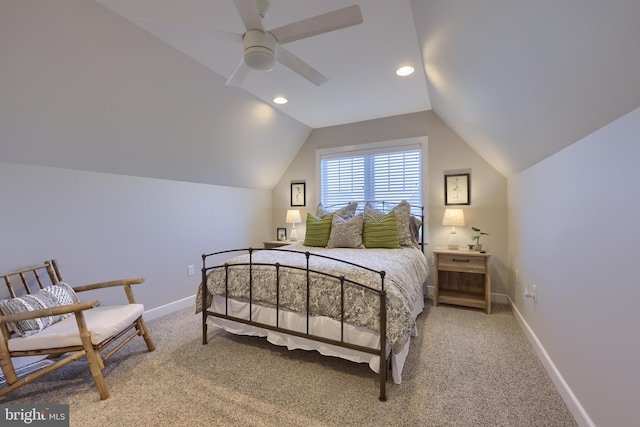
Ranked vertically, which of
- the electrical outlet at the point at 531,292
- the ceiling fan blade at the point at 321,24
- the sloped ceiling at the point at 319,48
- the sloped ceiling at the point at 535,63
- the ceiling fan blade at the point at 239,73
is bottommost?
the electrical outlet at the point at 531,292

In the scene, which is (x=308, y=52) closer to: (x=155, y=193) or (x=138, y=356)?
(x=155, y=193)

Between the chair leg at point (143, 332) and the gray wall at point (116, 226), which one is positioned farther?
the chair leg at point (143, 332)

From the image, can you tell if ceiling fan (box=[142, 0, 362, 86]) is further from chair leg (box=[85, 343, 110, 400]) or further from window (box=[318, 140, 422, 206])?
window (box=[318, 140, 422, 206])

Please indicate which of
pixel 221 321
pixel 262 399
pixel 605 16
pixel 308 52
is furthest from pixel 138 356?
pixel 605 16

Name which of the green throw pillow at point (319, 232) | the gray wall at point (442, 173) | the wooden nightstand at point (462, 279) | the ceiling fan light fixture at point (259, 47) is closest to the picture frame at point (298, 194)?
the gray wall at point (442, 173)

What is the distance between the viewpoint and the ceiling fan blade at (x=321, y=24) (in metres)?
1.42

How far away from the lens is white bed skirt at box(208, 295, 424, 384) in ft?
5.92

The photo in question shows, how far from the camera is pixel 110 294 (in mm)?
2676

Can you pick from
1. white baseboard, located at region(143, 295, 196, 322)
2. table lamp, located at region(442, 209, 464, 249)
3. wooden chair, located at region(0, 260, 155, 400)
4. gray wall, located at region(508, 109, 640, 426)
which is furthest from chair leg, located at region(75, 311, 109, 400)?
table lamp, located at region(442, 209, 464, 249)

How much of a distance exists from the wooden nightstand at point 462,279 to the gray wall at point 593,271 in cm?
85

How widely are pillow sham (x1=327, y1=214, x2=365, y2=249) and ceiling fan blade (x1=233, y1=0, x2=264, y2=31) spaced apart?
215cm

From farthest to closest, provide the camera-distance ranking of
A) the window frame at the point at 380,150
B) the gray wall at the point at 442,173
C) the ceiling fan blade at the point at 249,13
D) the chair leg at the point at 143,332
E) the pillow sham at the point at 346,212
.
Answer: the window frame at the point at 380,150 → the pillow sham at the point at 346,212 → the gray wall at the point at 442,173 → the chair leg at the point at 143,332 → the ceiling fan blade at the point at 249,13

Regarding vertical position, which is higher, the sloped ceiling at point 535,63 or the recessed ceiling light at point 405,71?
the recessed ceiling light at point 405,71

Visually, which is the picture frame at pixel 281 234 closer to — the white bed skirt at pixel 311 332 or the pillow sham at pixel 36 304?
the white bed skirt at pixel 311 332
